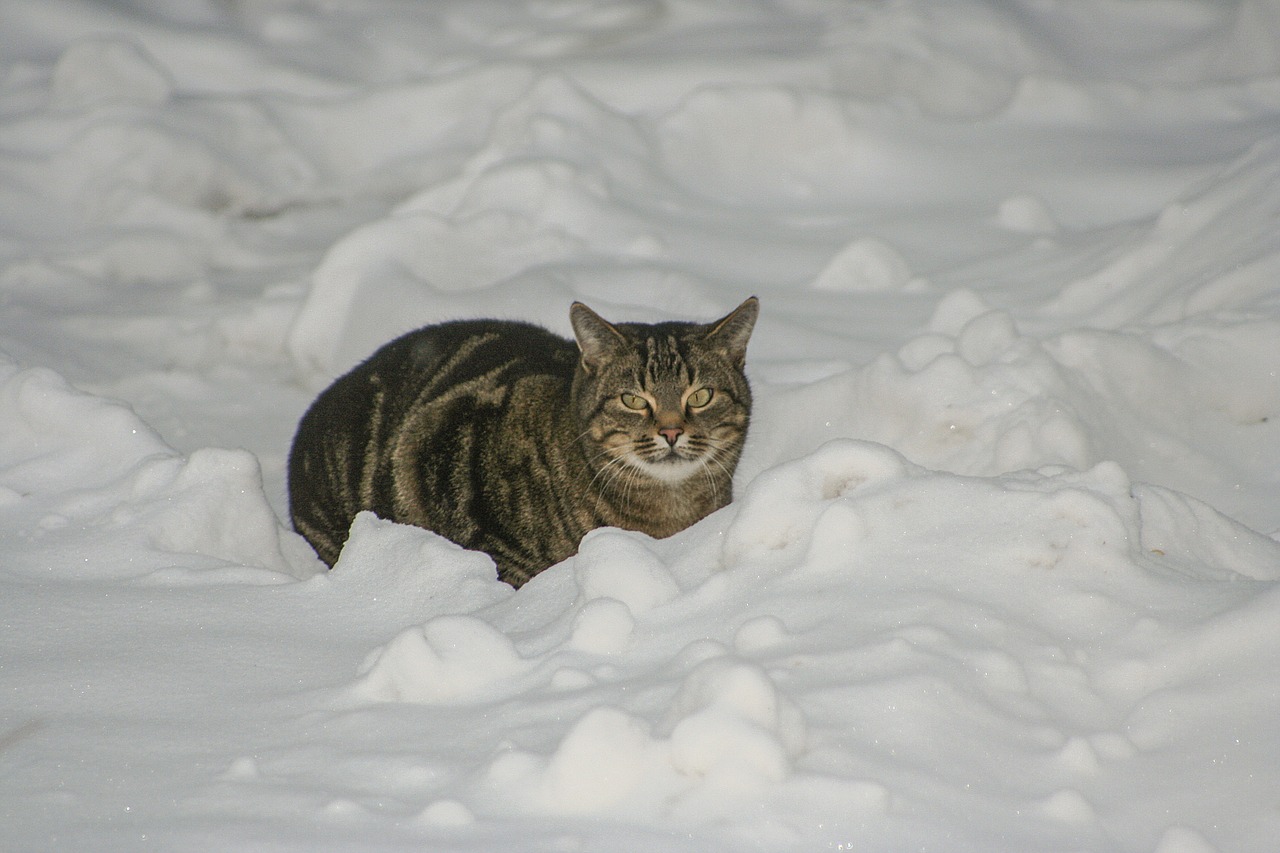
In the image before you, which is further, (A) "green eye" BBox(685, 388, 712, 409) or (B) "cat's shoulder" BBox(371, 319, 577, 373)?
(B) "cat's shoulder" BBox(371, 319, 577, 373)

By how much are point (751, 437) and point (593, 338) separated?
74 cm

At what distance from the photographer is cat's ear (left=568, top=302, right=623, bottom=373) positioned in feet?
11.1

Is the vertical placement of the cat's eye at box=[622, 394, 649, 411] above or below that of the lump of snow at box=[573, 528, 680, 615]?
below

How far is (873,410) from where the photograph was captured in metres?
3.52

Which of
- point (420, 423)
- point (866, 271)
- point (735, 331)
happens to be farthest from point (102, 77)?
point (735, 331)

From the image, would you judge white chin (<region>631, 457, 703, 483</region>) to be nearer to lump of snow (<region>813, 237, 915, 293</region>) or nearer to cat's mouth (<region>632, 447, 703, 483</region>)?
cat's mouth (<region>632, 447, 703, 483</region>)

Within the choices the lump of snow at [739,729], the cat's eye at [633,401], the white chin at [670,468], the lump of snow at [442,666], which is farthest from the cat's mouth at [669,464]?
the lump of snow at [739,729]

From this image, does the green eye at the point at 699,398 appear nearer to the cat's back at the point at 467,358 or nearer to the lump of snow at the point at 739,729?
the cat's back at the point at 467,358

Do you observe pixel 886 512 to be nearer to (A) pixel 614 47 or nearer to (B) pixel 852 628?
(B) pixel 852 628

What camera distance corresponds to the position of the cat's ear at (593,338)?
339 centimetres

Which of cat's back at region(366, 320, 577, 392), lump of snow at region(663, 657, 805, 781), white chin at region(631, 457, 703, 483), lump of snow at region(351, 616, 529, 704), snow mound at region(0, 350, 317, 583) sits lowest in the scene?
white chin at region(631, 457, 703, 483)

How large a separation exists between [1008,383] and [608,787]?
2113 mm

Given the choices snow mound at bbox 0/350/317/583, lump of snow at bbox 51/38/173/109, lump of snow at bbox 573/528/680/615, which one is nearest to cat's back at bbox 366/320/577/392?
snow mound at bbox 0/350/317/583

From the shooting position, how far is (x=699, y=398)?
3.43 metres
